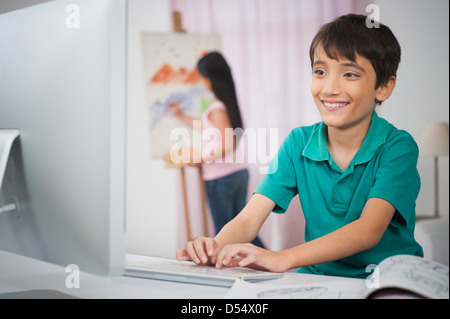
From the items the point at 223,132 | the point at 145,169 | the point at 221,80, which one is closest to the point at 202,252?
the point at 223,132

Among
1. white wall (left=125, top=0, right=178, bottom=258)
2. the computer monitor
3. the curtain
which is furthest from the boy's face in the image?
white wall (left=125, top=0, right=178, bottom=258)

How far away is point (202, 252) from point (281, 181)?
1.00ft

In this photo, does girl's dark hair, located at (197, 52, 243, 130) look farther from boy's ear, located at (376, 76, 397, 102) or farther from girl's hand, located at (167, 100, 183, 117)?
boy's ear, located at (376, 76, 397, 102)

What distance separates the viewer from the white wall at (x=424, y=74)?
2.62 metres

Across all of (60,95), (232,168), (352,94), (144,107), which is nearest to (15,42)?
(60,95)

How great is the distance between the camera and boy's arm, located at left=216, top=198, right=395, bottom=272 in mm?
698

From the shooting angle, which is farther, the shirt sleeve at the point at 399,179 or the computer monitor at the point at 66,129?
the shirt sleeve at the point at 399,179

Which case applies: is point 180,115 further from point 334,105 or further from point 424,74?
point 334,105

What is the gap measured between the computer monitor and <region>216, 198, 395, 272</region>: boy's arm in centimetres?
23

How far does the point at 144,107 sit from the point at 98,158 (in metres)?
2.64

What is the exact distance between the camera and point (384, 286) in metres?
0.50

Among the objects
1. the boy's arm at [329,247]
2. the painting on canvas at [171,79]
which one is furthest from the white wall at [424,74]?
the boy's arm at [329,247]

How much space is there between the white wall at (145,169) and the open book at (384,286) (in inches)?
101

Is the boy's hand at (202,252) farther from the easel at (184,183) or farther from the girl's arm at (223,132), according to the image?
the easel at (184,183)
